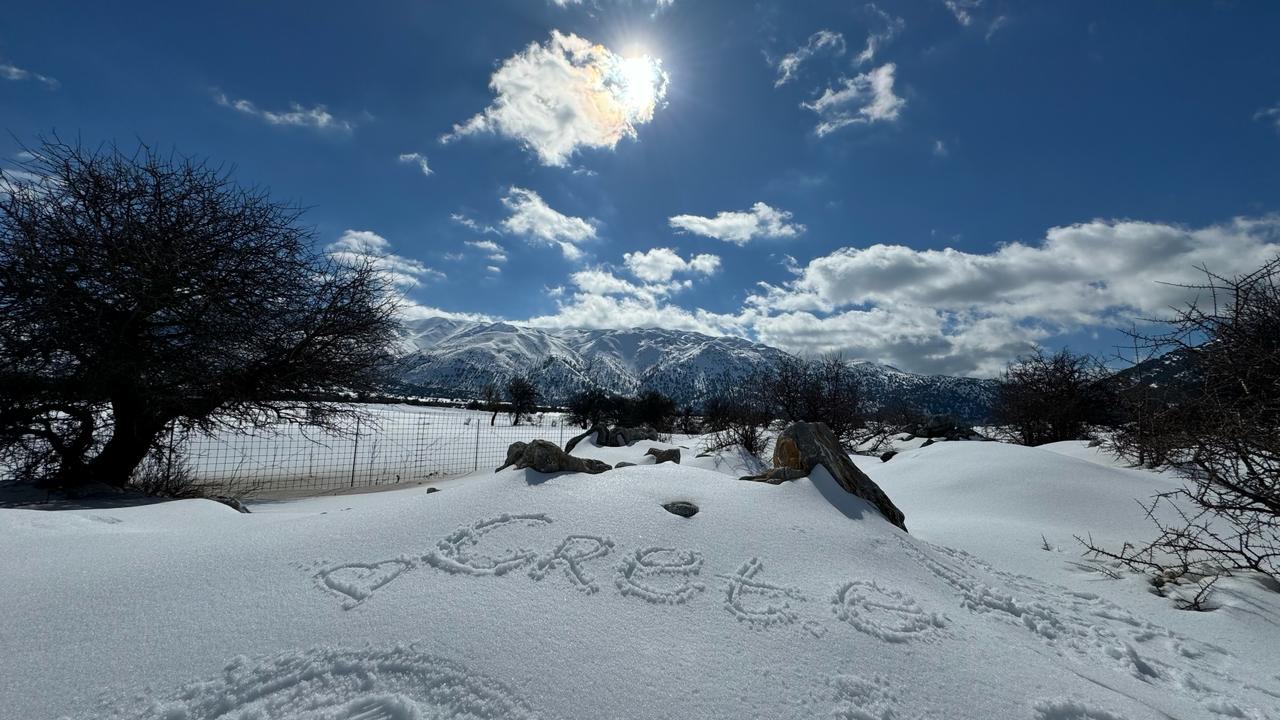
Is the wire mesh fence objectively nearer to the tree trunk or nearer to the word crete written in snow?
the tree trunk

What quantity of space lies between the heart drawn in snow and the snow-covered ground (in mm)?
14

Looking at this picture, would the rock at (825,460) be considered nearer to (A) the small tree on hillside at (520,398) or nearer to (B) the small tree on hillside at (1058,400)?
(B) the small tree on hillside at (1058,400)

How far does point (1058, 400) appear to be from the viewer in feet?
50.2

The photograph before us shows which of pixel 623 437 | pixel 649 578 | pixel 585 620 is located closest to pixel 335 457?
pixel 623 437

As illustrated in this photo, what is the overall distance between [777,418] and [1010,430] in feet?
27.6

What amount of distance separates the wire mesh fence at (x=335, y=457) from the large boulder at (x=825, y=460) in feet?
24.8

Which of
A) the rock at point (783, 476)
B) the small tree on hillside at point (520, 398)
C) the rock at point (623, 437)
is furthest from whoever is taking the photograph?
the small tree on hillside at point (520, 398)

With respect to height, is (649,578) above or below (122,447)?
below

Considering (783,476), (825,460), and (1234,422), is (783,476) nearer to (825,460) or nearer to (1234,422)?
(825,460)

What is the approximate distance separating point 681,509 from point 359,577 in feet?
7.02

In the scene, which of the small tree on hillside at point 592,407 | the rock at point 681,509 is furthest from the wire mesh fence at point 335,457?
the small tree on hillside at point 592,407

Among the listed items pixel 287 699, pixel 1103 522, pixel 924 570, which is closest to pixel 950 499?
pixel 1103 522

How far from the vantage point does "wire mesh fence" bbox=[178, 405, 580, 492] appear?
10.0m

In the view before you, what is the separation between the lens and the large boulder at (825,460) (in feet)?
16.3
